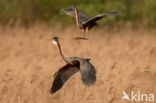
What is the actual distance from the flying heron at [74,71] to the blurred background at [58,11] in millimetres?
10603

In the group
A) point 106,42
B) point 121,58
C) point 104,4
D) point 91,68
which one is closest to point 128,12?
point 104,4

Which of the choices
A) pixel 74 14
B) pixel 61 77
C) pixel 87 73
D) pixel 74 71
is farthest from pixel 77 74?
pixel 87 73

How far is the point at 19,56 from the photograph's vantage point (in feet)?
38.0

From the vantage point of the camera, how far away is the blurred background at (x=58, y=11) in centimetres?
1925

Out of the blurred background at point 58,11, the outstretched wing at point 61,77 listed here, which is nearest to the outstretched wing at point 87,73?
the outstretched wing at point 61,77

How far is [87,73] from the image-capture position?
783 centimetres

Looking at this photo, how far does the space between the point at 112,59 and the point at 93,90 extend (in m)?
2.43

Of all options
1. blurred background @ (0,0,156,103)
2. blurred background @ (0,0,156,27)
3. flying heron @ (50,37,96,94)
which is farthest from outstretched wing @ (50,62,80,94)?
blurred background @ (0,0,156,27)

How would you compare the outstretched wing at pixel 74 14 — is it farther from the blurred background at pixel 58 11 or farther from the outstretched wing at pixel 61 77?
the blurred background at pixel 58 11

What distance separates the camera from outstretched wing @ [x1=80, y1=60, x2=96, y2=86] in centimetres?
776

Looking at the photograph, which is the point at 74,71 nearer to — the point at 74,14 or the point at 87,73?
the point at 87,73

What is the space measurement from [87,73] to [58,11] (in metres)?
12.5

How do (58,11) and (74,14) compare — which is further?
(58,11)

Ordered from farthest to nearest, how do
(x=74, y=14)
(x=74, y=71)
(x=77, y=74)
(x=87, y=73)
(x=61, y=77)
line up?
(x=77, y=74) → (x=74, y=14) → (x=61, y=77) → (x=74, y=71) → (x=87, y=73)
